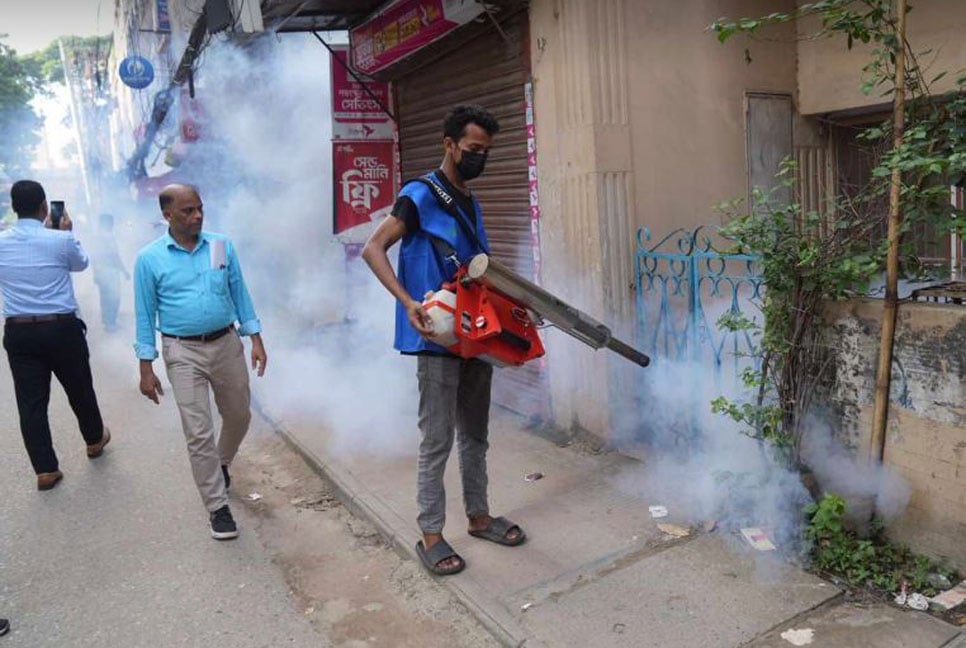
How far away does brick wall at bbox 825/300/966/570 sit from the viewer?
297cm

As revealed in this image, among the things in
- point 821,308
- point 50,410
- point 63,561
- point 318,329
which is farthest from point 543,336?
point 50,410

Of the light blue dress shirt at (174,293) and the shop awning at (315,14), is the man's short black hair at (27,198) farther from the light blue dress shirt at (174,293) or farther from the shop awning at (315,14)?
the shop awning at (315,14)

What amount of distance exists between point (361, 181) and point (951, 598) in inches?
240

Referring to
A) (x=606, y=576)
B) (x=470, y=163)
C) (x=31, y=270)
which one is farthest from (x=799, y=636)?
(x=31, y=270)

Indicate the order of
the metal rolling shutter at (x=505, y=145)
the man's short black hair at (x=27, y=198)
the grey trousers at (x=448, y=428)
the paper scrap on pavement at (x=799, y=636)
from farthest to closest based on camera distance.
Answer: the metal rolling shutter at (x=505, y=145) → the man's short black hair at (x=27, y=198) → the grey trousers at (x=448, y=428) → the paper scrap on pavement at (x=799, y=636)

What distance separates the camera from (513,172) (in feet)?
18.4

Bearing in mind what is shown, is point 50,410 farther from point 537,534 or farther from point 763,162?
point 763,162

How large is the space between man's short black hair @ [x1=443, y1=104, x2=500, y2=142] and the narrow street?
6.78 ft

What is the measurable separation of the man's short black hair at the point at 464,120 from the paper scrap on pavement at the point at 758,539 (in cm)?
218

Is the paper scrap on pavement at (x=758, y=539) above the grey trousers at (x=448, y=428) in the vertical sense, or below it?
below

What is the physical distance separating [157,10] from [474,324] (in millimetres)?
14279

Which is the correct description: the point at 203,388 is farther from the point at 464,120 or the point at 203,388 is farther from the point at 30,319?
the point at 464,120

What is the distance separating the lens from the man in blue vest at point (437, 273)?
324 centimetres

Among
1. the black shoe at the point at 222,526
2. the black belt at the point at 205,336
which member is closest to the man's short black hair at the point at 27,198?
the black belt at the point at 205,336
